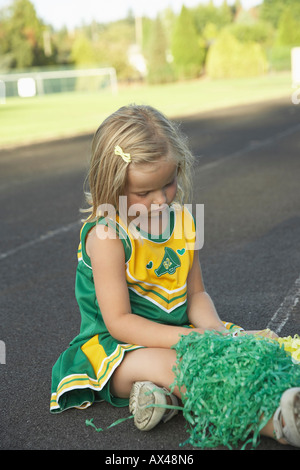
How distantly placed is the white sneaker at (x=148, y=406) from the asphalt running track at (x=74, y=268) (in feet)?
0.21

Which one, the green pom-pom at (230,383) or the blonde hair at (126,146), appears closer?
the green pom-pom at (230,383)

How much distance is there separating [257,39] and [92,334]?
66.4m

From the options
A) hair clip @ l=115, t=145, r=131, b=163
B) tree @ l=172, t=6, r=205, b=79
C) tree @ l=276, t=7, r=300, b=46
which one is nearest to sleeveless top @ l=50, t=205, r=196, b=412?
hair clip @ l=115, t=145, r=131, b=163

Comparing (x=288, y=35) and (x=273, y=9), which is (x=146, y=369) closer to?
(x=288, y=35)

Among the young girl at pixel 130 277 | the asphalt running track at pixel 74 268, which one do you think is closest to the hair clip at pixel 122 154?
the young girl at pixel 130 277

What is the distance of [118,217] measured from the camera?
2.89 meters

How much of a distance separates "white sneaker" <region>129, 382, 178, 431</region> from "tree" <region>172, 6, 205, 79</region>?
167ft

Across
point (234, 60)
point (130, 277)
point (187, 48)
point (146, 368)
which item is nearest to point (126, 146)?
point (130, 277)

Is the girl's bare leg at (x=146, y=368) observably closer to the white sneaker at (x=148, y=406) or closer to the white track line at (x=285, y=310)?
the white sneaker at (x=148, y=406)

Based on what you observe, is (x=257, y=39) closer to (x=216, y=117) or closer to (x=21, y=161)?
(x=216, y=117)

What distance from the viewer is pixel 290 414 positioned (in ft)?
7.59

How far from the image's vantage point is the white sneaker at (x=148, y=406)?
2594 millimetres

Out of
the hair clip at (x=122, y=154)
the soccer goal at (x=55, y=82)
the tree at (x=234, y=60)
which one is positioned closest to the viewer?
the hair clip at (x=122, y=154)

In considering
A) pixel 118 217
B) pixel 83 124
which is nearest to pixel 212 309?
pixel 118 217
